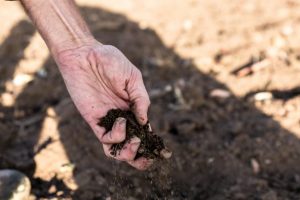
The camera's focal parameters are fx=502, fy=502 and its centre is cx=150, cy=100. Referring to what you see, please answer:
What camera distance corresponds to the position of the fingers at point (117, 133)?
2.36m

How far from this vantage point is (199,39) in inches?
173

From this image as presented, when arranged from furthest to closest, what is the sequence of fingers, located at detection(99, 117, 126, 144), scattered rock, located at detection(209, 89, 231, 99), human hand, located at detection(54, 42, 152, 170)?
scattered rock, located at detection(209, 89, 231, 99) < human hand, located at detection(54, 42, 152, 170) < fingers, located at detection(99, 117, 126, 144)

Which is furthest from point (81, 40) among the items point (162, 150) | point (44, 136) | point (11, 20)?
point (11, 20)

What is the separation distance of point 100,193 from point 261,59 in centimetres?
187

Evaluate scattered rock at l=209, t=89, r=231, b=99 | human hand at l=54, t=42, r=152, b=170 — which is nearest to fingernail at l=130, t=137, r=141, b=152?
human hand at l=54, t=42, r=152, b=170

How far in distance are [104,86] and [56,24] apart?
0.41 meters

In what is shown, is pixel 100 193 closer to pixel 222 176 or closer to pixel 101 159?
pixel 101 159

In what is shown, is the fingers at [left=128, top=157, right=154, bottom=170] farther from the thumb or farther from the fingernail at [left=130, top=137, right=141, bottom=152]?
the thumb

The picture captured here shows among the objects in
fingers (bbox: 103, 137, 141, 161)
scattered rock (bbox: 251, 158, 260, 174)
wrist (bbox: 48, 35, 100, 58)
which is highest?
wrist (bbox: 48, 35, 100, 58)

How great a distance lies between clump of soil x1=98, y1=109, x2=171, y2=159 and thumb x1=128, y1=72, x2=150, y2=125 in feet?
0.12

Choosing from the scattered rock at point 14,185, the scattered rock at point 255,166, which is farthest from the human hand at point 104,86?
the scattered rock at point 255,166

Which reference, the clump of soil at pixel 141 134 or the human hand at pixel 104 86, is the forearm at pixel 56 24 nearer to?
the human hand at pixel 104 86

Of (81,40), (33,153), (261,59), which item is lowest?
(33,153)

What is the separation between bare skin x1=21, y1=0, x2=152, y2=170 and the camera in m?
2.49
